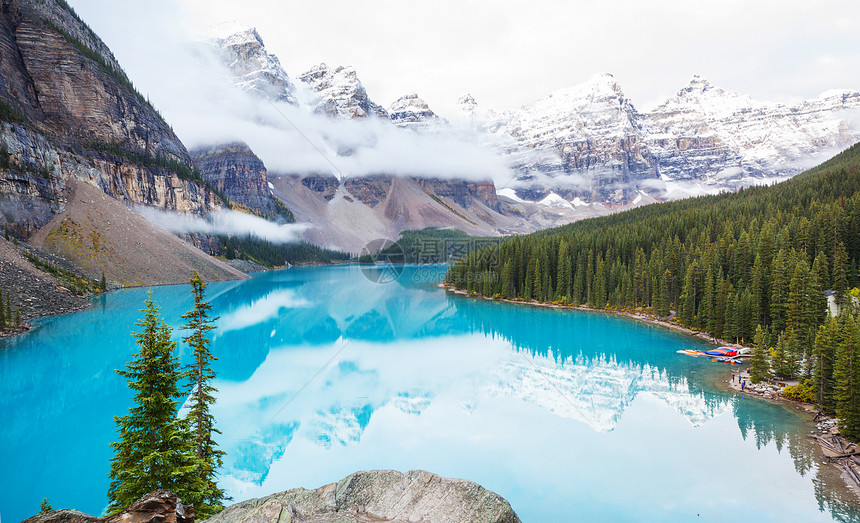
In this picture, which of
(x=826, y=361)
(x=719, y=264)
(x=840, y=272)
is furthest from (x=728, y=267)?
(x=826, y=361)

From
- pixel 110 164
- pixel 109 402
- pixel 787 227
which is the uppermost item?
pixel 110 164

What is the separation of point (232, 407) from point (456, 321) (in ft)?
111

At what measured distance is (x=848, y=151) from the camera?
8212 centimetres

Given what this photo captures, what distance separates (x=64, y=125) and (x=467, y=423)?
349 ft

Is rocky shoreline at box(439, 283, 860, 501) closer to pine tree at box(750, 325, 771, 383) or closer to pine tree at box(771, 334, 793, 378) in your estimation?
pine tree at box(750, 325, 771, 383)

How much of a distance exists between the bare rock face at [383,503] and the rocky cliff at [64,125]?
265 ft

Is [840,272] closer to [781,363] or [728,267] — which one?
[728,267]

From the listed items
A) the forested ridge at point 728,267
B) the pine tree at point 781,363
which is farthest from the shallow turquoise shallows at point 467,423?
the forested ridge at point 728,267

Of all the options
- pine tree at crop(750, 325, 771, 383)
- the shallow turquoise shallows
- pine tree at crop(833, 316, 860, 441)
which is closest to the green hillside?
pine tree at crop(750, 325, 771, 383)

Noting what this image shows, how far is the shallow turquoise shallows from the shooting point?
50.2 feet

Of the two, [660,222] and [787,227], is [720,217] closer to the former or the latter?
[660,222]

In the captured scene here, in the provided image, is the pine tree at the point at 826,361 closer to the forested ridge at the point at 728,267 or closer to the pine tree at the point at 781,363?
the forested ridge at the point at 728,267

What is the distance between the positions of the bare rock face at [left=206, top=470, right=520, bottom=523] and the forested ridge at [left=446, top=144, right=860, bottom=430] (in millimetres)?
19581

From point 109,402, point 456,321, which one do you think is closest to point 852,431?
point 109,402
